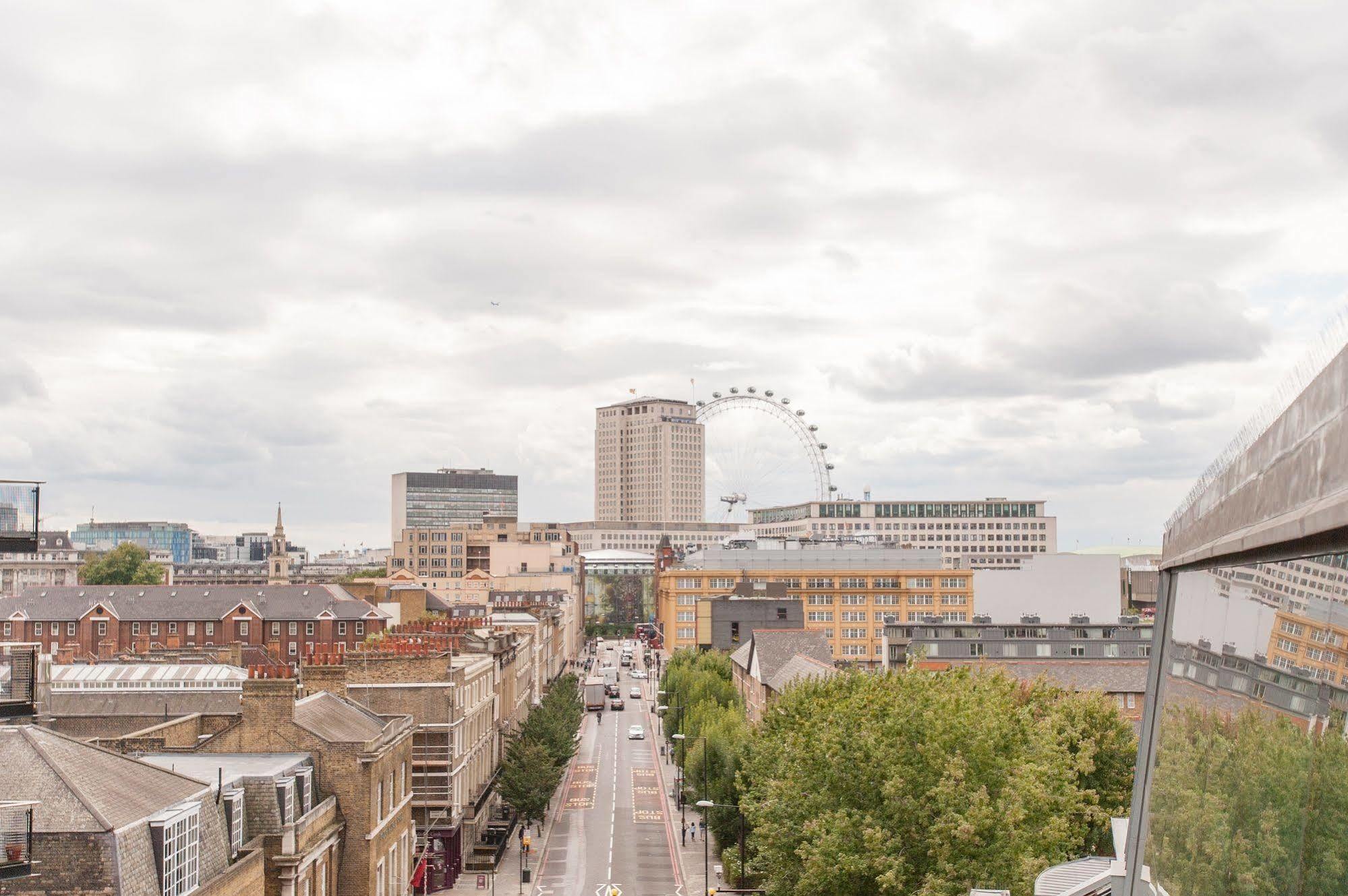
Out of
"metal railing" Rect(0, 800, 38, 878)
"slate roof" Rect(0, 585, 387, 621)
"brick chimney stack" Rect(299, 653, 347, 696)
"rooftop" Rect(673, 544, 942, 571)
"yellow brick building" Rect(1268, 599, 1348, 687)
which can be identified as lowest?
"slate roof" Rect(0, 585, 387, 621)

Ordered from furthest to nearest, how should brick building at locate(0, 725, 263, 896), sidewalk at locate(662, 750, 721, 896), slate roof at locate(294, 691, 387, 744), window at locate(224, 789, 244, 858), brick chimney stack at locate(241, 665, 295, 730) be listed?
sidewalk at locate(662, 750, 721, 896), slate roof at locate(294, 691, 387, 744), brick chimney stack at locate(241, 665, 295, 730), window at locate(224, 789, 244, 858), brick building at locate(0, 725, 263, 896)

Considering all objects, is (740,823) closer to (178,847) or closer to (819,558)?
(178,847)

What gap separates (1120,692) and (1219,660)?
8519 centimetres

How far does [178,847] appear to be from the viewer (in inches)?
1113

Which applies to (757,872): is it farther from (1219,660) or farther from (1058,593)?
(1058,593)

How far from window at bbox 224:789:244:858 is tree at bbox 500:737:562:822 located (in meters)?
44.1

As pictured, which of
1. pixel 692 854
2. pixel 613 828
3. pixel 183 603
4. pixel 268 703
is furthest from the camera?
pixel 183 603

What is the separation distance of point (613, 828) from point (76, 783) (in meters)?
57.2

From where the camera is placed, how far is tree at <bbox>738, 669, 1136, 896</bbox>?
133ft

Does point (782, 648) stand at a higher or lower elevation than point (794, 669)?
higher

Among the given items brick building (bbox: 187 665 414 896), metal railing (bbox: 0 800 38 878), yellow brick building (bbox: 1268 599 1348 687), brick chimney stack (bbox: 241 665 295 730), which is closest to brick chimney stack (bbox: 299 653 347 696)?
brick building (bbox: 187 665 414 896)

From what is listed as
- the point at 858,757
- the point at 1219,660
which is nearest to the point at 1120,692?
the point at 858,757

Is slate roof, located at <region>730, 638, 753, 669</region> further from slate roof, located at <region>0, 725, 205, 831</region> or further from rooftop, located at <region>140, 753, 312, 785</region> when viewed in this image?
slate roof, located at <region>0, 725, 205, 831</region>

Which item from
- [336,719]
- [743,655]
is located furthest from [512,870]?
[743,655]
